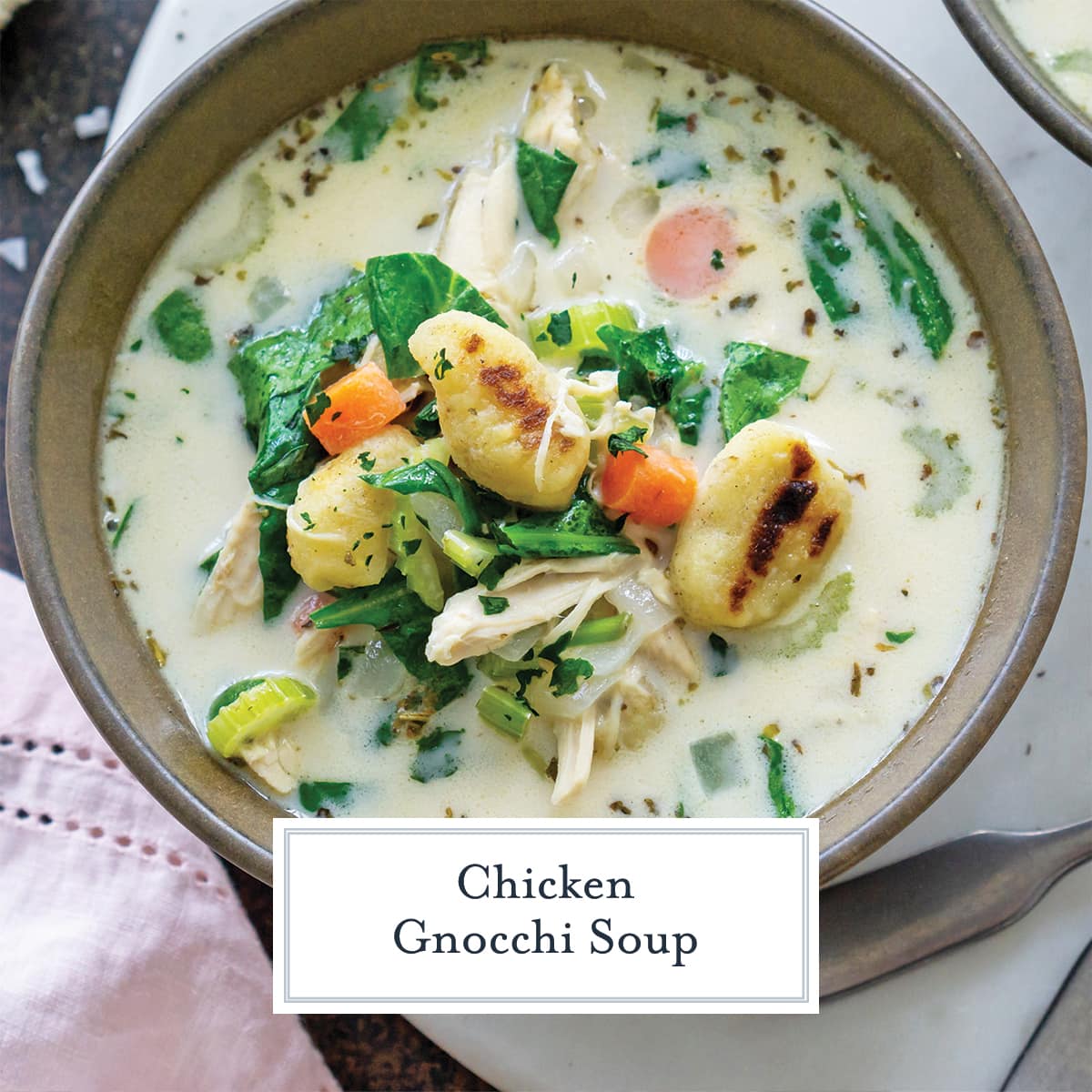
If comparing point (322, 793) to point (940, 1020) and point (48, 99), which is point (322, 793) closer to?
point (940, 1020)

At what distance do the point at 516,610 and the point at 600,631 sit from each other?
5.6 inches

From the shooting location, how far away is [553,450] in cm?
209

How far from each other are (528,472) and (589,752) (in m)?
0.47

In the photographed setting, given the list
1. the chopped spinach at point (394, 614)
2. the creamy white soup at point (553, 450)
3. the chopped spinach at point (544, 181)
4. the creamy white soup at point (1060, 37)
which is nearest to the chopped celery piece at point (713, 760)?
the creamy white soup at point (553, 450)

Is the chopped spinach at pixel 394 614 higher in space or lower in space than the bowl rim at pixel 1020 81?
lower

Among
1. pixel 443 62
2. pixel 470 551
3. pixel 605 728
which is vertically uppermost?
pixel 443 62

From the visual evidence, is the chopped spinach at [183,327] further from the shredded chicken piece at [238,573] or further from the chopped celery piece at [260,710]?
the chopped celery piece at [260,710]

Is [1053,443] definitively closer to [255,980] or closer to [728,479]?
[728,479]

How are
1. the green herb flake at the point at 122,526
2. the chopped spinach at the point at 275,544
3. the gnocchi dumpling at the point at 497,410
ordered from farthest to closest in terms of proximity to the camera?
the green herb flake at the point at 122,526, the chopped spinach at the point at 275,544, the gnocchi dumpling at the point at 497,410

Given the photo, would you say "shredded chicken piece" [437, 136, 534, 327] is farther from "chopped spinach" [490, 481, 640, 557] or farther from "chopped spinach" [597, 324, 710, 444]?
"chopped spinach" [490, 481, 640, 557]

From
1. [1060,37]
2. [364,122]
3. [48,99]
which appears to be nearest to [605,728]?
[364,122]

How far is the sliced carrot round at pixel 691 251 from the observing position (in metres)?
2.38

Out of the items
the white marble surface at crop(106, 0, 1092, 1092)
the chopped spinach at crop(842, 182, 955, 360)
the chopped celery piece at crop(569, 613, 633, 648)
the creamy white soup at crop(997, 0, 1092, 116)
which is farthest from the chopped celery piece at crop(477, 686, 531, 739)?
the creamy white soup at crop(997, 0, 1092, 116)

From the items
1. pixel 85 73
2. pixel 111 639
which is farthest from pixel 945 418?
pixel 85 73
